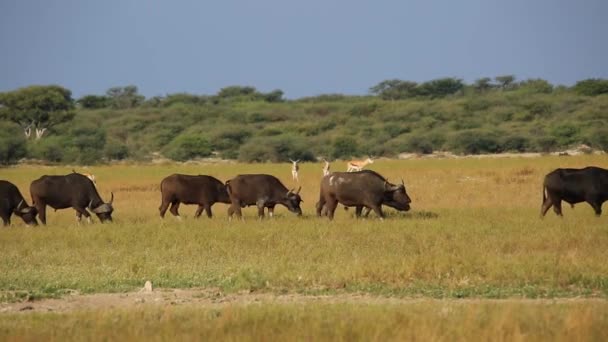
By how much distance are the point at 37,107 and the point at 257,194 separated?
46.4 m

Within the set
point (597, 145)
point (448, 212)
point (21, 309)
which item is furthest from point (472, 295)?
point (597, 145)

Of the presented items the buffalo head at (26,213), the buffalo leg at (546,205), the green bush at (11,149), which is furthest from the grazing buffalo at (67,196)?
the green bush at (11,149)

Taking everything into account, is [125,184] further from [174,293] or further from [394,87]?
[394,87]

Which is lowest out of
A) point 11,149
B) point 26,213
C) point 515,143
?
point 26,213

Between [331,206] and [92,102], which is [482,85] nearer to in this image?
[92,102]

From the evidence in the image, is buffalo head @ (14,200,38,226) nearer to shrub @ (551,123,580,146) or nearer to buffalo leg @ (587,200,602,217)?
buffalo leg @ (587,200,602,217)

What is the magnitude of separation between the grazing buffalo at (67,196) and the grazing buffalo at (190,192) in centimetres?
161

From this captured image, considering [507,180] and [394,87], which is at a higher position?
[394,87]

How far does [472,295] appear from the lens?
11.9 m

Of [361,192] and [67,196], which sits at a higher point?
[67,196]

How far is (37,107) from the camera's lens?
215 feet

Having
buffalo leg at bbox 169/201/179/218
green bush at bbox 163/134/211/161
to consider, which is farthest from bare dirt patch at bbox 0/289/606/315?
green bush at bbox 163/134/211/161

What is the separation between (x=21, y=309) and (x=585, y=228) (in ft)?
32.6

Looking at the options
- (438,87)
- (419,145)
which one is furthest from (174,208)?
(438,87)
